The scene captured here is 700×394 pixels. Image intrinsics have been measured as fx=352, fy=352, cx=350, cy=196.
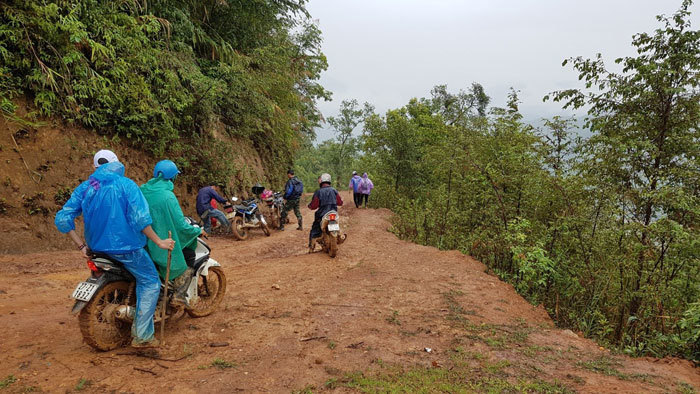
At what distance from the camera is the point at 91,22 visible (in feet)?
24.6

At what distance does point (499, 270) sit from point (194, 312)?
6098 mm

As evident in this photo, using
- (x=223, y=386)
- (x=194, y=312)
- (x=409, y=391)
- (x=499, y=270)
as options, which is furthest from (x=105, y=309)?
(x=499, y=270)

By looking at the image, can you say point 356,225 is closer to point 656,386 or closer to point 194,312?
point 194,312

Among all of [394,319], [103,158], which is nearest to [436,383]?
[394,319]

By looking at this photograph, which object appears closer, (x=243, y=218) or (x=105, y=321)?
(x=105, y=321)

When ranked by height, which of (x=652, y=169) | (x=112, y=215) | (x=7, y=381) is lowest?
(x=7, y=381)

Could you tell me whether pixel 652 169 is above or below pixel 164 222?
above

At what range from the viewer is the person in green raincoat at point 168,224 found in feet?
11.8

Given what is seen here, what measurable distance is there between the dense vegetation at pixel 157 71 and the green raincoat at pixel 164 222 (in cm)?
516

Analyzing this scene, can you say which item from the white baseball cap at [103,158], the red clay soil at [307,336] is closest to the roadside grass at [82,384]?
the red clay soil at [307,336]

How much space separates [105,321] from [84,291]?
0.41m

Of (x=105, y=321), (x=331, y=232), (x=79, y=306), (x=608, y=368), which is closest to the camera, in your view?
(x=79, y=306)

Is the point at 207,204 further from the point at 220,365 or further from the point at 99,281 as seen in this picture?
the point at 220,365

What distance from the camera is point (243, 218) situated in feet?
33.8
